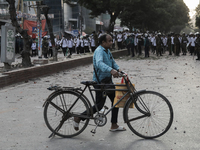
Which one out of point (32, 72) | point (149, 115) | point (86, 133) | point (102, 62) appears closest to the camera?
point (102, 62)

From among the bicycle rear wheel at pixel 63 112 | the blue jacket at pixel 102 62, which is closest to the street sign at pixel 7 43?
the bicycle rear wheel at pixel 63 112

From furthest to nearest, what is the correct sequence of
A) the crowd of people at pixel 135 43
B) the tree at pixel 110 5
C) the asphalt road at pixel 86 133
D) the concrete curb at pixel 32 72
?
1. the tree at pixel 110 5
2. the crowd of people at pixel 135 43
3. the concrete curb at pixel 32 72
4. the asphalt road at pixel 86 133

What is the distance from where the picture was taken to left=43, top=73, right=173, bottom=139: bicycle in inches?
191

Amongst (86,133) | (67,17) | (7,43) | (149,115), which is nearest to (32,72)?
(7,43)

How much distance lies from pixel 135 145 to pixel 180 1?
65.2m

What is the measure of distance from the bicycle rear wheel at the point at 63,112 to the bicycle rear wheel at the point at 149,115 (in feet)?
2.20

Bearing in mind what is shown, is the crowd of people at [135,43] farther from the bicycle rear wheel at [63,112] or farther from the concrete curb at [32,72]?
the bicycle rear wheel at [63,112]

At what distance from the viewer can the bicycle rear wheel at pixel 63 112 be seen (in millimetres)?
4914

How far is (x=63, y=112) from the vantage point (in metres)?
5.05

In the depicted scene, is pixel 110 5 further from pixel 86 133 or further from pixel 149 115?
pixel 149 115

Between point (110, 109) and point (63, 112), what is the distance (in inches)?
27.9

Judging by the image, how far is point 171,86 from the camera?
10.0m

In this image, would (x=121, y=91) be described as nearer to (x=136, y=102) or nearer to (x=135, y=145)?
(x=136, y=102)

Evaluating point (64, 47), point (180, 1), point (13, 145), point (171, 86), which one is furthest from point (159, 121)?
point (180, 1)
